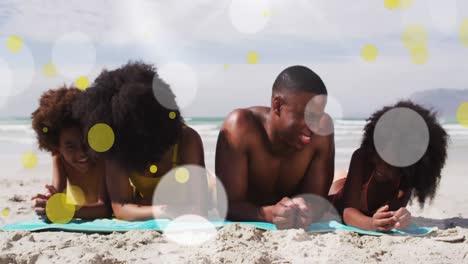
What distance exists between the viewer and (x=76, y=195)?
4.53 metres

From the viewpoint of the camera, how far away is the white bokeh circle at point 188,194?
3910 millimetres

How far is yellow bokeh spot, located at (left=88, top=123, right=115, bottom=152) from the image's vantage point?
380 cm

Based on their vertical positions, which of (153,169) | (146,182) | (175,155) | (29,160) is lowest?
(29,160)

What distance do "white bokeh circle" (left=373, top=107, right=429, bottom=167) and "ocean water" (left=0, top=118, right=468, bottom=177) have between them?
600cm

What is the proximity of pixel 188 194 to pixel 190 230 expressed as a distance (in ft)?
1.82

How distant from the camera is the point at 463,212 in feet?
17.7

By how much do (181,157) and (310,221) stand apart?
1071mm

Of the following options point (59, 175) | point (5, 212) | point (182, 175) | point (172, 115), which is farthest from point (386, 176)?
point (5, 212)

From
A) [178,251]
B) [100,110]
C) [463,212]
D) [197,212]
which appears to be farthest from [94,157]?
[463,212]

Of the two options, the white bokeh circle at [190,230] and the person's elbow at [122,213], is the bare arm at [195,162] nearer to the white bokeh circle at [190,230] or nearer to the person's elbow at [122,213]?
the white bokeh circle at [190,230]

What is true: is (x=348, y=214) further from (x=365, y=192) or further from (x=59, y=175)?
(x=59, y=175)

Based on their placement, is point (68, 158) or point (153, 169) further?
point (68, 158)

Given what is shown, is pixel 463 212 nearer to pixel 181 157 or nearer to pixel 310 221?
pixel 310 221

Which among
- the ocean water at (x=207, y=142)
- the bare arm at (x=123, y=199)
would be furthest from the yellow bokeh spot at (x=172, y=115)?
the ocean water at (x=207, y=142)
